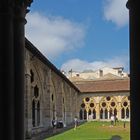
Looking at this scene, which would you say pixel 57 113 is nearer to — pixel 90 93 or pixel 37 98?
pixel 37 98

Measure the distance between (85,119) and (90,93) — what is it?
3904 mm

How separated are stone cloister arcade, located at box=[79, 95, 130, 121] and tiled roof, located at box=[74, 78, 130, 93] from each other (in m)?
1.14

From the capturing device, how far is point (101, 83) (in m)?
69.1

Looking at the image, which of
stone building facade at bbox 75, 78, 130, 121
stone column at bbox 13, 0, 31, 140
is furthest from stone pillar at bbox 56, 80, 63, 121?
stone column at bbox 13, 0, 31, 140

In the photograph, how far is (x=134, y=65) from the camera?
578 centimetres

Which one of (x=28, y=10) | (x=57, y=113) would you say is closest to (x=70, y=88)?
(x=57, y=113)

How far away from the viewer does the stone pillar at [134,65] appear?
570 centimetres

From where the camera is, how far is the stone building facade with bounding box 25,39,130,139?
28.6 m

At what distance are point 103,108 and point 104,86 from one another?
131 inches
